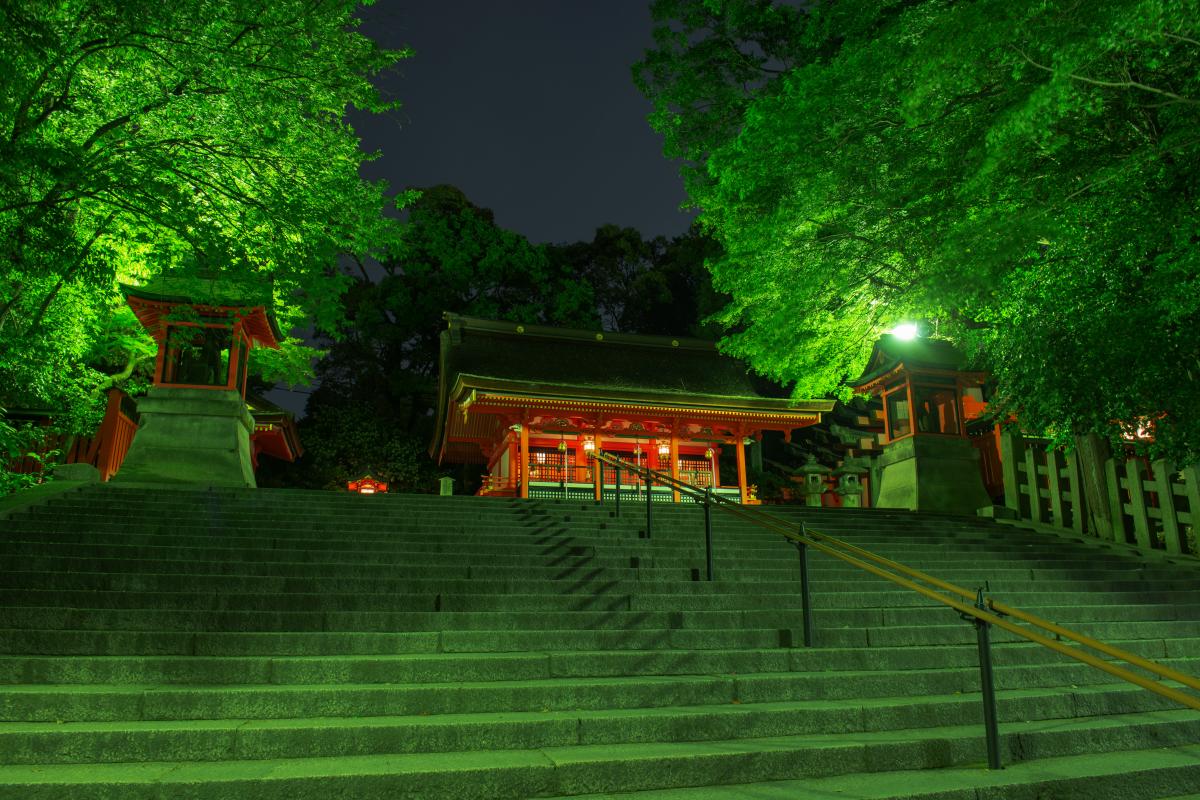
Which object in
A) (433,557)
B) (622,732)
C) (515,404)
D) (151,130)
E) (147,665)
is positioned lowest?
(622,732)

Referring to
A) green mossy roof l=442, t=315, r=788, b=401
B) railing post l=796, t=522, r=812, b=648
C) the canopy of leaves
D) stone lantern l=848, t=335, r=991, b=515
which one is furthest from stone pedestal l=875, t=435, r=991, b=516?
the canopy of leaves

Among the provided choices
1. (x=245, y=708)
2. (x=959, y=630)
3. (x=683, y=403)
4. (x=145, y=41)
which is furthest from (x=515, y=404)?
(x=245, y=708)

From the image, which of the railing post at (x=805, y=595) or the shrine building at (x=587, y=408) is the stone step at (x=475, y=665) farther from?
the shrine building at (x=587, y=408)

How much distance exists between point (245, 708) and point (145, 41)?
6560mm

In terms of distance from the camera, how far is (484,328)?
23.5 meters

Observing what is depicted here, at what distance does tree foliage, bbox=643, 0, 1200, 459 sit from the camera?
17.1 feet

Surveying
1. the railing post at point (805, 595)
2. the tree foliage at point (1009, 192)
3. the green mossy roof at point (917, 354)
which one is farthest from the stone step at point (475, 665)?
the green mossy roof at point (917, 354)

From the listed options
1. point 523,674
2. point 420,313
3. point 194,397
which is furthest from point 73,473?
point 420,313

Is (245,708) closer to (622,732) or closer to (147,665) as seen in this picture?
(147,665)

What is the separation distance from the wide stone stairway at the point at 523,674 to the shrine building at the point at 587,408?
928cm

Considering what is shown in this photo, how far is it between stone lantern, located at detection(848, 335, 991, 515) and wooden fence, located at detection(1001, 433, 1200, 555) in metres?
2.27

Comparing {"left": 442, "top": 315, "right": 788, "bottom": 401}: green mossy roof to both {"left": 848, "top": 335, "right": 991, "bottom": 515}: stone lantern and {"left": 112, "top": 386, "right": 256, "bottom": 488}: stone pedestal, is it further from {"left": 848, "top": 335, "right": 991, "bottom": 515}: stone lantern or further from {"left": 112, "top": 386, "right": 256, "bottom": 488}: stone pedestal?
{"left": 112, "top": 386, "right": 256, "bottom": 488}: stone pedestal

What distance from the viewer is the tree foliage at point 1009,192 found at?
5207 mm

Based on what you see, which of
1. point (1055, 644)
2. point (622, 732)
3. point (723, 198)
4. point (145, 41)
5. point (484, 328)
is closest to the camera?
point (1055, 644)
